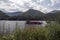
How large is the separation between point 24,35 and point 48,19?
6.90 ft

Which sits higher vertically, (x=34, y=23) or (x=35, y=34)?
(x=34, y=23)

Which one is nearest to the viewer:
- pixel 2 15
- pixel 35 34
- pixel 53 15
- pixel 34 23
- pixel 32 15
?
pixel 35 34

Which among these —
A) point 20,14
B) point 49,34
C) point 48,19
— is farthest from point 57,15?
point 49,34

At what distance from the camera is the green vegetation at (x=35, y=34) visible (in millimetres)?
5824

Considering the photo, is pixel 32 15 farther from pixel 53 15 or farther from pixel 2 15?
pixel 2 15

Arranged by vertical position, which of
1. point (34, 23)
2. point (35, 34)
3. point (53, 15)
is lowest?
point (35, 34)

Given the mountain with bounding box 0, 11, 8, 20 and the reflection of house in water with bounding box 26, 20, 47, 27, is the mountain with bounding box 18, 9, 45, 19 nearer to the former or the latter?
the reflection of house in water with bounding box 26, 20, 47, 27

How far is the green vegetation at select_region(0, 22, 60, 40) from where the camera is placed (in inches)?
229

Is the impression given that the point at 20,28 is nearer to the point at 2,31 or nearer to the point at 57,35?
the point at 2,31

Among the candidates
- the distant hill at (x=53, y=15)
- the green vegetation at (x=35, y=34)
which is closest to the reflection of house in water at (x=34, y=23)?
the distant hill at (x=53, y=15)

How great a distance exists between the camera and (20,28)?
623 centimetres

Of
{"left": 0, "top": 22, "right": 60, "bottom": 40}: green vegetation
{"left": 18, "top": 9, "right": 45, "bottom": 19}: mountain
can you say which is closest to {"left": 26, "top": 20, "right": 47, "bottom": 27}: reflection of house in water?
{"left": 18, "top": 9, "right": 45, "bottom": 19}: mountain

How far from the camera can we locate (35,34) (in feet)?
20.1

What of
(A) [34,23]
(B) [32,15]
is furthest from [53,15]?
(A) [34,23]
